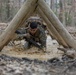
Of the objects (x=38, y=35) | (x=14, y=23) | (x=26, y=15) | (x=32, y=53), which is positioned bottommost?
(x=32, y=53)

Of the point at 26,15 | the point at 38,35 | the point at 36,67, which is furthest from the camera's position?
the point at 38,35

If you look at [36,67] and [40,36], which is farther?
[40,36]

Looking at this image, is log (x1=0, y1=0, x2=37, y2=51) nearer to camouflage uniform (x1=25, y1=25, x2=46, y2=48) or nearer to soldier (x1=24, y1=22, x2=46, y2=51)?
soldier (x1=24, y1=22, x2=46, y2=51)

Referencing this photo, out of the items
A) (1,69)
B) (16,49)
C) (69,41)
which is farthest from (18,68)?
(16,49)

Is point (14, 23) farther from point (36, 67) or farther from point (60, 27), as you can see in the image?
point (36, 67)

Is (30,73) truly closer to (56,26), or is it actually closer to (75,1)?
(56,26)

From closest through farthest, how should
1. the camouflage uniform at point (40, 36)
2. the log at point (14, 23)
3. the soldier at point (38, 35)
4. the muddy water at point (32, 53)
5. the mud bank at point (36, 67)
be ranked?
the mud bank at point (36, 67)
the muddy water at point (32, 53)
the log at point (14, 23)
the soldier at point (38, 35)
the camouflage uniform at point (40, 36)

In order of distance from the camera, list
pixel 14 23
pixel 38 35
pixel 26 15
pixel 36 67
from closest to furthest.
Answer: pixel 36 67
pixel 14 23
pixel 26 15
pixel 38 35

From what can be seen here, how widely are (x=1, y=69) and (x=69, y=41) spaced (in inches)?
145

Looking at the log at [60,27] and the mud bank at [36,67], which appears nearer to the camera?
the mud bank at [36,67]

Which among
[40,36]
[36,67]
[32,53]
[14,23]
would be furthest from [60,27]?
[36,67]

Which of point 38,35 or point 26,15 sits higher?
point 26,15

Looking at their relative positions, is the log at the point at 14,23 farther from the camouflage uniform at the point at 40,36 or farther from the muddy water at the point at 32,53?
the camouflage uniform at the point at 40,36

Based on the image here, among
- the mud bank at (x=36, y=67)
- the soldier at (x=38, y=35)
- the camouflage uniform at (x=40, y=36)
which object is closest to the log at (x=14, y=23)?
the soldier at (x=38, y=35)
